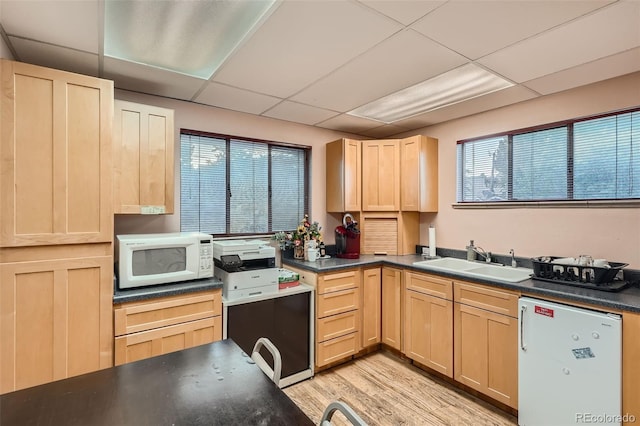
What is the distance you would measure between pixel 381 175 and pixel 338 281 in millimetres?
1358

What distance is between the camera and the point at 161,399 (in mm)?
1102

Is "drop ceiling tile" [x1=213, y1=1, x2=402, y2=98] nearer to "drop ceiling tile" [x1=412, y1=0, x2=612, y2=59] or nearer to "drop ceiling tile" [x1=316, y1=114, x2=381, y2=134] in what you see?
"drop ceiling tile" [x1=412, y1=0, x2=612, y2=59]

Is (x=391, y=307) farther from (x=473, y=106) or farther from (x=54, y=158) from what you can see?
(x=54, y=158)

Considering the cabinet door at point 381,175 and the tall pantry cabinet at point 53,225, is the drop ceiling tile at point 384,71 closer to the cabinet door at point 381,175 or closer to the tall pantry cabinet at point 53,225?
the cabinet door at point 381,175

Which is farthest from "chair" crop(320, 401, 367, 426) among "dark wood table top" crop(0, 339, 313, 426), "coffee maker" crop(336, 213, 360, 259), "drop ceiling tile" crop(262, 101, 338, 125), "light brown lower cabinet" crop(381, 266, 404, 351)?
"drop ceiling tile" crop(262, 101, 338, 125)

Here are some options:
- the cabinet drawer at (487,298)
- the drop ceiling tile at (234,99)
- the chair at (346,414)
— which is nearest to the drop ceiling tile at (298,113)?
the drop ceiling tile at (234,99)

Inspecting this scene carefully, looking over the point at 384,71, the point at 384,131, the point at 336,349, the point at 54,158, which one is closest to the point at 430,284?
the point at 336,349

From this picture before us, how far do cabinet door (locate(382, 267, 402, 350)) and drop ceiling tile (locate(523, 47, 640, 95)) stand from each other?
1967 mm

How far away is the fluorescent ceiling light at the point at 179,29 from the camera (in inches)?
62.4

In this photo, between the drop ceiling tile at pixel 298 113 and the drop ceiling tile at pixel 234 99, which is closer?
the drop ceiling tile at pixel 234 99

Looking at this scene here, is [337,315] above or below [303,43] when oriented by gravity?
below

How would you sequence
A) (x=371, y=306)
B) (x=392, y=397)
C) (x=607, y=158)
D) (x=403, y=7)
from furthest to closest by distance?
(x=371, y=306) < (x=392, y=397) < (x=607, y=158) < (x=403, y=7)

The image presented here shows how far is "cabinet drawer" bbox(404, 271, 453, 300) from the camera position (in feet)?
8.50

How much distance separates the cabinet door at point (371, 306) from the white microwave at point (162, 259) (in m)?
1.54
